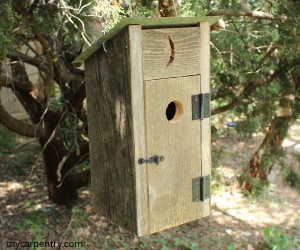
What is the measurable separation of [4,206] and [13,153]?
1.73 metres

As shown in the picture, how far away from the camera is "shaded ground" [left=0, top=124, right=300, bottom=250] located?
18.0ft

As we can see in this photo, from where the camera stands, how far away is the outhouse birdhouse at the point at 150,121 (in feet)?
7.26

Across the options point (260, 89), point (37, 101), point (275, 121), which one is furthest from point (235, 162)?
point (37, 101)

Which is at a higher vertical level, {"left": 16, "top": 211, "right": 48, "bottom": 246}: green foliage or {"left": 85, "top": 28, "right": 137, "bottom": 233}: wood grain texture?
{"left": 85, "top": 28, "right": 137, "bottom": 233}: wood grain texture

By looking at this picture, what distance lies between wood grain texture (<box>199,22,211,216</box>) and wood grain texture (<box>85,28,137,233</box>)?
435 mm

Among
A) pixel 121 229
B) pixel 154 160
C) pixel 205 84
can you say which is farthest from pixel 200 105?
pixel 121 229

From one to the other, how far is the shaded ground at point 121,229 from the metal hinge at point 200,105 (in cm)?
249

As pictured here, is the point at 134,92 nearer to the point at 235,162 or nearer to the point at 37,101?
the point at 37,101

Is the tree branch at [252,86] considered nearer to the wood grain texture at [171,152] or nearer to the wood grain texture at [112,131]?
the wood grain texture at [171,152]

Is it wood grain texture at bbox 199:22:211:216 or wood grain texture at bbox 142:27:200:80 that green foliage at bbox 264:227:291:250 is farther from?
wood grain texture at bbox 142:27:200:80

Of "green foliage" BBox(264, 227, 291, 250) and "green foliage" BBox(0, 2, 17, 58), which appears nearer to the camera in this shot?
"green foliage" BBox(0, 2, 17, 58)

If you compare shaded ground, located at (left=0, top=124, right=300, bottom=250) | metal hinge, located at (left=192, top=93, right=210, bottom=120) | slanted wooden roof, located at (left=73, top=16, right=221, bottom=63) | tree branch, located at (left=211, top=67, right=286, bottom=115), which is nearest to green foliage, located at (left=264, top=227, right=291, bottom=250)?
shaded ground, located at (left=0, top=124, right=300, bottom=250)

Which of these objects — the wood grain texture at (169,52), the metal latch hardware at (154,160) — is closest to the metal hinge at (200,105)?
the wood grain texture at (169,52)

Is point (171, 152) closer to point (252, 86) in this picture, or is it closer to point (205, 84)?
point (205, 84)
